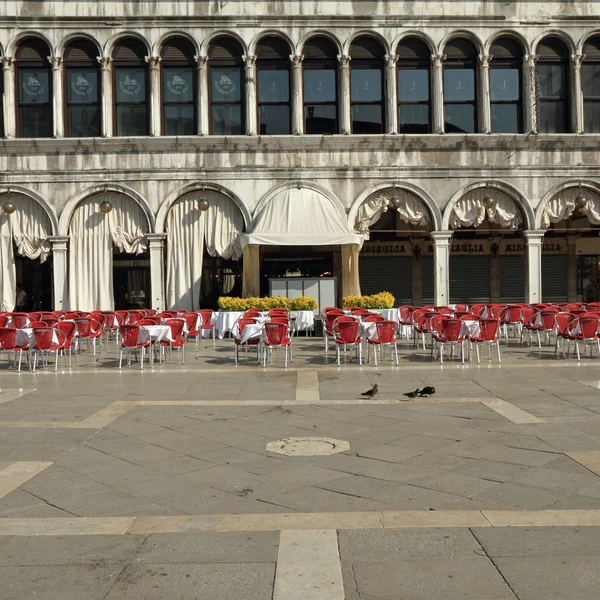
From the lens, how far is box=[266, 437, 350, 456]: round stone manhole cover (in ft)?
24.6

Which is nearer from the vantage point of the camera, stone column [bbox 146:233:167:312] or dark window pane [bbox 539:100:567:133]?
stone column [bbox 146:233:167:312]

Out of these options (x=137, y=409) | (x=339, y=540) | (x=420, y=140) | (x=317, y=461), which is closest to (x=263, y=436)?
(x=317, y=461)

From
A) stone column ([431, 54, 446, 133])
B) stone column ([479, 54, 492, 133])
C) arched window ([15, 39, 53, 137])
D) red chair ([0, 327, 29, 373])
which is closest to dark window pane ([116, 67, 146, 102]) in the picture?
arched window ([15, 39, 53, 137])

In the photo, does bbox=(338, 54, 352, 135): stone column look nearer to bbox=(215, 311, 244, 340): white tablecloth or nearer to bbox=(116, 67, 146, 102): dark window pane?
bbox=(116, 67, 146, 102): dark window pane

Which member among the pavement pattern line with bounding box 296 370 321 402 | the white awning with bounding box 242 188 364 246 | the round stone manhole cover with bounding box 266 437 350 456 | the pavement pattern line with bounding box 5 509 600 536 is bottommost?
the pavement pattern line with bounding box 5 509 600 536

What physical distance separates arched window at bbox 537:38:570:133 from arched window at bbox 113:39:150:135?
12.6m

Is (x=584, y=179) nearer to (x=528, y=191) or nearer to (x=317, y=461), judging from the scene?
(x=528, y=191)

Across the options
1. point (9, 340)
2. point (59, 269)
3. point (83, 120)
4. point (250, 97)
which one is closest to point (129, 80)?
point (83, 120)

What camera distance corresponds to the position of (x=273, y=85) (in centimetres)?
2434

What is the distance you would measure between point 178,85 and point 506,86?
1054 cm

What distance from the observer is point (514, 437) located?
8.08m

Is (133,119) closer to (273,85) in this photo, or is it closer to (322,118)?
(273,85)

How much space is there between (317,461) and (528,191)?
62.6 ft

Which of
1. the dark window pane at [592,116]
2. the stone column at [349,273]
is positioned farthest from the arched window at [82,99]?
the dark window pane at [592,116]
